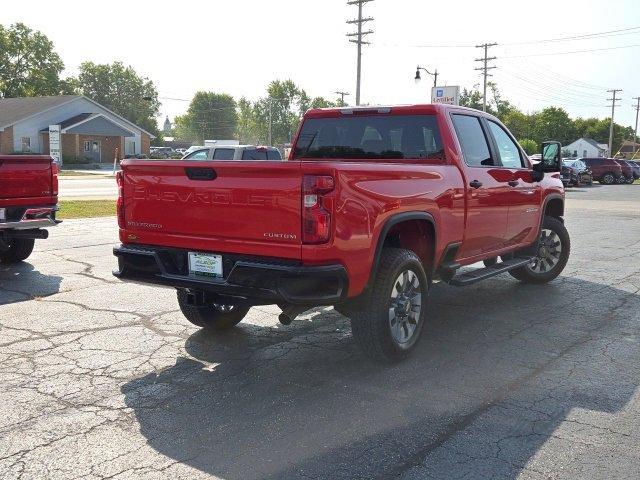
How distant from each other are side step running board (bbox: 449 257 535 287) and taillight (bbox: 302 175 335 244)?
1964mm

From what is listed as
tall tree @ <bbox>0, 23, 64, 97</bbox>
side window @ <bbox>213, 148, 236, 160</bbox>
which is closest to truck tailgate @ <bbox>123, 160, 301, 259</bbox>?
side window @ <bbox>213, 148, 236, 160</bbox>

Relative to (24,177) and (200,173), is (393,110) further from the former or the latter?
(24,177)

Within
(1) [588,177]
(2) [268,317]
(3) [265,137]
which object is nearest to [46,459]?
(2) [268,317]

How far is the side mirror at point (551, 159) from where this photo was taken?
715 cm

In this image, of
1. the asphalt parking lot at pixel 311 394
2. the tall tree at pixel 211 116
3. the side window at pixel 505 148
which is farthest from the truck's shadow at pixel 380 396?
the tall tree at pixel 211 116

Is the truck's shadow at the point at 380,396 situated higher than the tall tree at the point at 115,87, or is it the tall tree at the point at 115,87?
the tall tree at the point at 115,87

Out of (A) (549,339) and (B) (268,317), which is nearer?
(A) (549,339)

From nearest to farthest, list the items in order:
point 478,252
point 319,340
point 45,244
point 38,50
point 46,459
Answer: point 46,459 → point 319,340 → point 478,252 → point 45,244 → point 38,50

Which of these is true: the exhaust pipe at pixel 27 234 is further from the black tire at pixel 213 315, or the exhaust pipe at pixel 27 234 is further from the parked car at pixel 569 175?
the parked car at pixel 569 175

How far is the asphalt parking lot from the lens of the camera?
3.31m

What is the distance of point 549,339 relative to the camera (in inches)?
219

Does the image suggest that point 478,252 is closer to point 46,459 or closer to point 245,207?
point 245,207

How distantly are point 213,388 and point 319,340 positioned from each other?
138 cm

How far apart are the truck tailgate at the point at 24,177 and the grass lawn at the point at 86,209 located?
6092 mm
